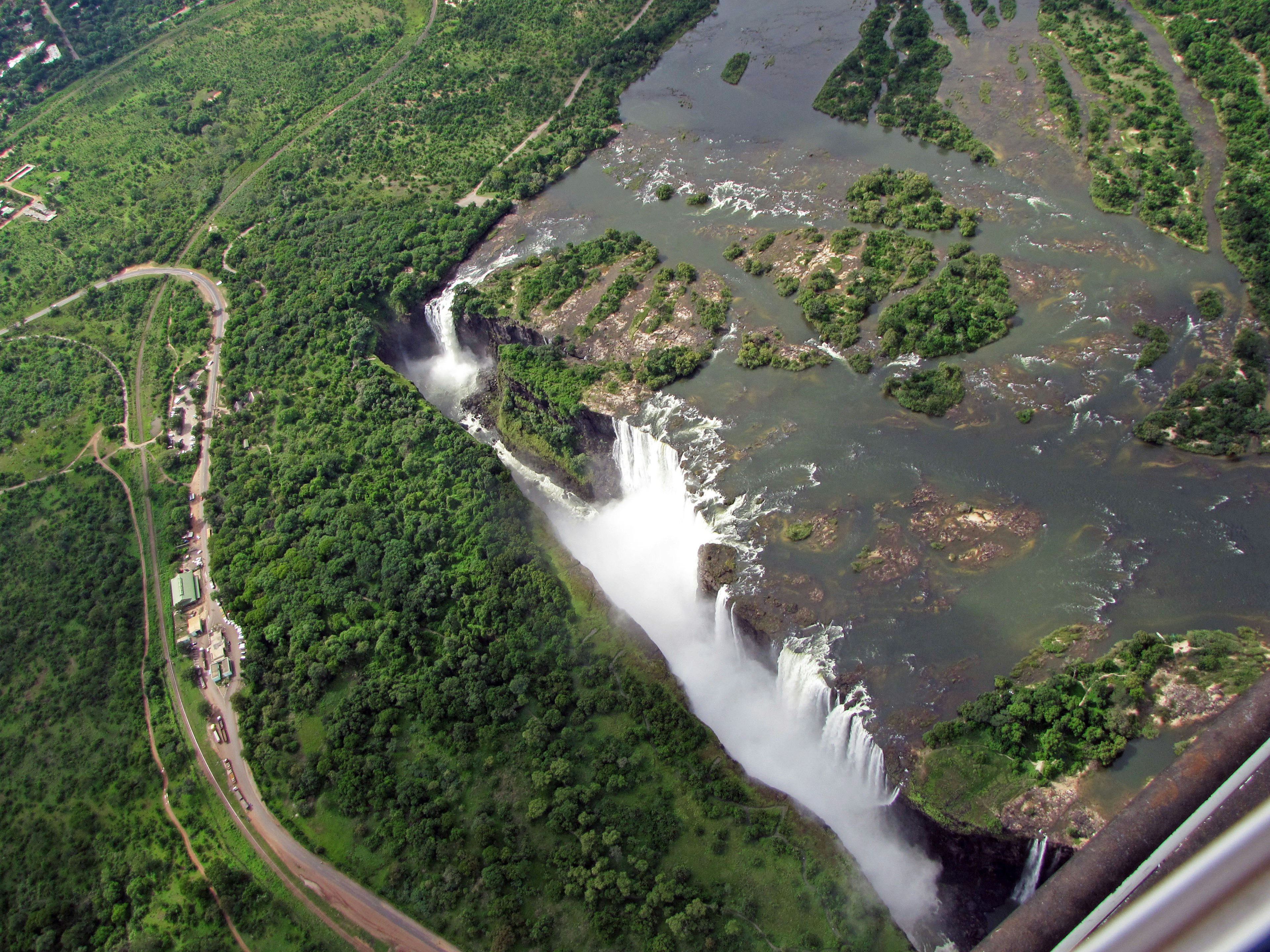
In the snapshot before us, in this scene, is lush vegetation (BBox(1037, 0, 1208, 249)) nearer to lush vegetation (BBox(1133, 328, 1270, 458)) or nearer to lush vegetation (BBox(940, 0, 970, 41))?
lush vegetation (BBox(940, 0, 970, 41))

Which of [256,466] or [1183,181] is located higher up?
[1183,181]

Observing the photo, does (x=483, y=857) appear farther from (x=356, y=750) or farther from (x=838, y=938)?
(x=838, y=938)

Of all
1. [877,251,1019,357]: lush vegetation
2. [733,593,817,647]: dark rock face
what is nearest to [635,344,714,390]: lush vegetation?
[877,251,1019,357]: lush vegetation

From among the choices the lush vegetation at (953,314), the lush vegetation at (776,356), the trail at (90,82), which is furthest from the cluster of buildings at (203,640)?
the trail at (90,82)

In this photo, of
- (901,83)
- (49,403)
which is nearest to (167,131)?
(49,403)

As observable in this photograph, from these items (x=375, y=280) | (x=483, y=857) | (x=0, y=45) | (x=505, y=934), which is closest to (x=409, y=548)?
(x=483, y=857)

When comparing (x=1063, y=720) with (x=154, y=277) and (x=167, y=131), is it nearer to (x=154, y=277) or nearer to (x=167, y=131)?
(x=154, y=277)
